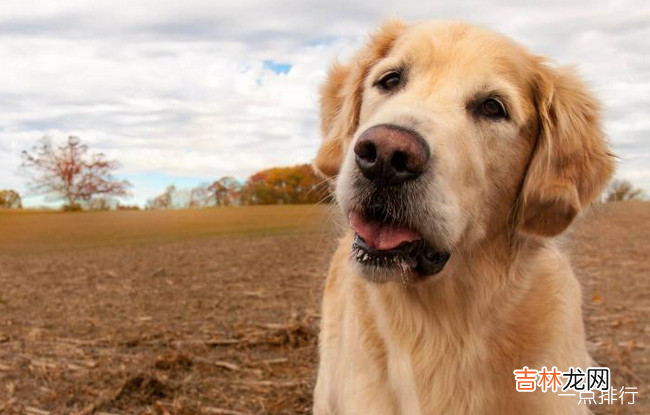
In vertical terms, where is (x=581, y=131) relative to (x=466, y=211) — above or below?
above

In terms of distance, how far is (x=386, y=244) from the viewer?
9.32ft

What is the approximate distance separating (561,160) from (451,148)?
2.97 feet

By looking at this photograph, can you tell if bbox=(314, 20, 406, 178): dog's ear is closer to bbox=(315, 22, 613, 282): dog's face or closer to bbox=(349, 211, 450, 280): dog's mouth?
bbox=(315, 22, 613, 282): dog's face

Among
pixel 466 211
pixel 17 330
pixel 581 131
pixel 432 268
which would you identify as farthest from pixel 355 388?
pixel 17 330

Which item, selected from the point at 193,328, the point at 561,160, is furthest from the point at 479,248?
the point at 193,328

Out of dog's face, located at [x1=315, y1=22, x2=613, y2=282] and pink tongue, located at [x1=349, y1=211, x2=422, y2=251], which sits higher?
dog's face, located at [x1=315, y1=22, x2=613, y2=282]

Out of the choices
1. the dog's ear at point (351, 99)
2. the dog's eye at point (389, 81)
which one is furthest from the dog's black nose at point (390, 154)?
the dog's ear at point (351, 99)

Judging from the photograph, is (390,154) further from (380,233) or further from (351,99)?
(351,99)

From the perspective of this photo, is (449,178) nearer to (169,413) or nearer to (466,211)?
(466,211)

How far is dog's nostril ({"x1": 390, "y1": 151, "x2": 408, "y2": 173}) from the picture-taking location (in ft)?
8.16

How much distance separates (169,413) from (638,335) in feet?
13.9

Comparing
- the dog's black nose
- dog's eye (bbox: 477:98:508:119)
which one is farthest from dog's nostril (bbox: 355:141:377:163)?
dog's eye (bbox: 477:98:508:119)

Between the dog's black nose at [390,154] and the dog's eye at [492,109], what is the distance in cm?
71

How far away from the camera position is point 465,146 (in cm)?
289
